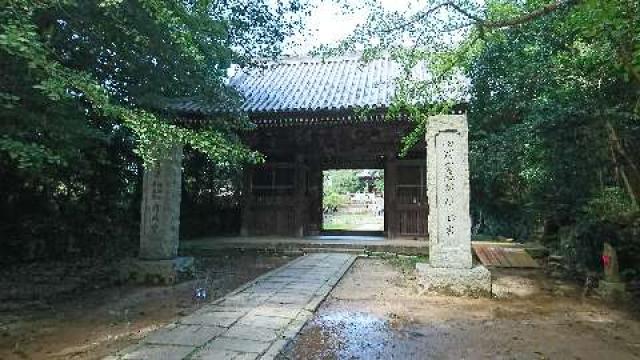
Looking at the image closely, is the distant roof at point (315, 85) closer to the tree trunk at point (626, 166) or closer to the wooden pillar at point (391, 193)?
the wooden pillar at point (391, 193)

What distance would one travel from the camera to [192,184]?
526 inches

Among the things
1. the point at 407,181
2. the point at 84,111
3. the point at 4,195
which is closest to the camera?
the point at 84,111

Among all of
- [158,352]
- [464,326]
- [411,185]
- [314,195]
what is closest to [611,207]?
[464,326]

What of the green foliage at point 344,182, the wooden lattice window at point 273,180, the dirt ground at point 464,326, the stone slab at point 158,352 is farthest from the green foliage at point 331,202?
the stone slab at point 158,352

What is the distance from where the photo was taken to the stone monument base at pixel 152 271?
7.18m

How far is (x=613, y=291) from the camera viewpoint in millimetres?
6332

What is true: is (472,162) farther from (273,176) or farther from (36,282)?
(36,282)

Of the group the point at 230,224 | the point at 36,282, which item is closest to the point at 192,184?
the point at 230,224

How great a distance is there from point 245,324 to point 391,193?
320 inches

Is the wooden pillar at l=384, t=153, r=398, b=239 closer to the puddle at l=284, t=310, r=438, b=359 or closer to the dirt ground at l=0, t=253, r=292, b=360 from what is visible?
the dirt ground at l=0, t=253, r=292, b=360

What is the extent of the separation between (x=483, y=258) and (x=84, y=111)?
845cm

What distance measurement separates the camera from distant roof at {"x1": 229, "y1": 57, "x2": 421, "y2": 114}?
11094mm

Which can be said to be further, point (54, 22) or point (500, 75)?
point (500, 75)

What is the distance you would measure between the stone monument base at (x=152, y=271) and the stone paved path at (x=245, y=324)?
4.64 feet
